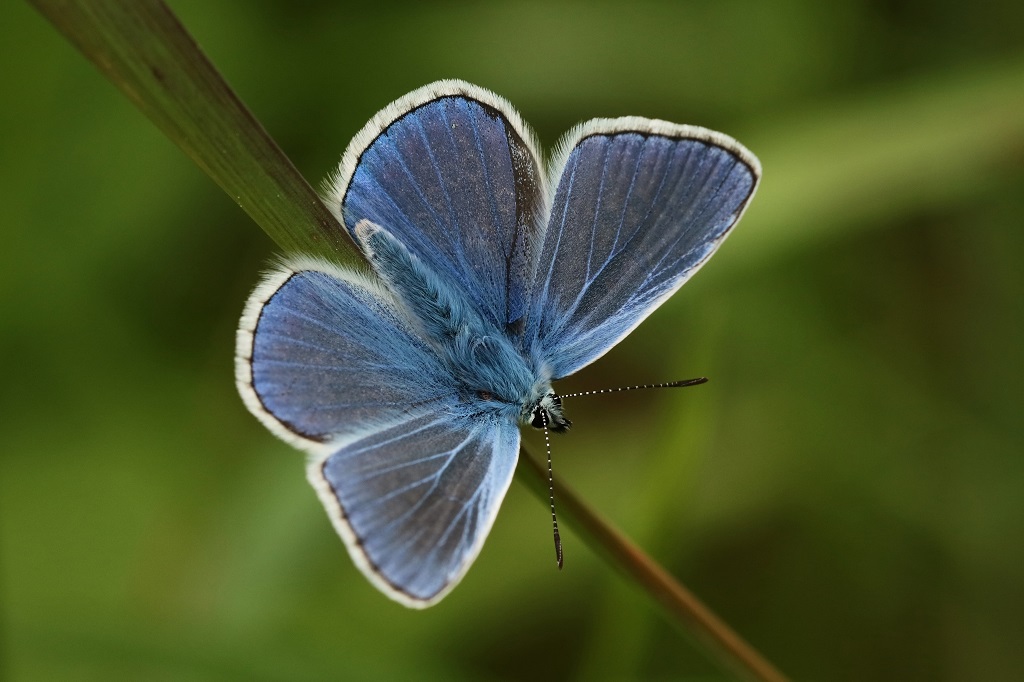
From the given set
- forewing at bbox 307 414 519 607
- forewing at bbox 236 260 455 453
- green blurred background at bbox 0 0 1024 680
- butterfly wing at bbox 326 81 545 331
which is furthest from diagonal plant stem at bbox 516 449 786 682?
green blurred background at bbox 0 0 1024 680

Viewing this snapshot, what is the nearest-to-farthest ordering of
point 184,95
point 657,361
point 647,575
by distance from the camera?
point 184,95
point 647,575
point 657,361

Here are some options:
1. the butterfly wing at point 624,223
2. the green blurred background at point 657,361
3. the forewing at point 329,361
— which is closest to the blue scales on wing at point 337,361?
the forewing at point 329,361

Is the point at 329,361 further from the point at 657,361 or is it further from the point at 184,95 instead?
the point at 657,361

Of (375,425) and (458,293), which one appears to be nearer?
(375,425)

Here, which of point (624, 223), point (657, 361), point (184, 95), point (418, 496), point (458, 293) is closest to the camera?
point (184, 95)

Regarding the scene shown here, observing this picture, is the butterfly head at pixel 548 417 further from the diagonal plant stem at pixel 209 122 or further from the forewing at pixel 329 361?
the diagonal plant stem at pixel 209 122

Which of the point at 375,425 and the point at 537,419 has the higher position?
the point at 375,425

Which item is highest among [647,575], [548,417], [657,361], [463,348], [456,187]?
[456,187]

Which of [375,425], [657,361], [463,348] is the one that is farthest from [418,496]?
[657,361]
